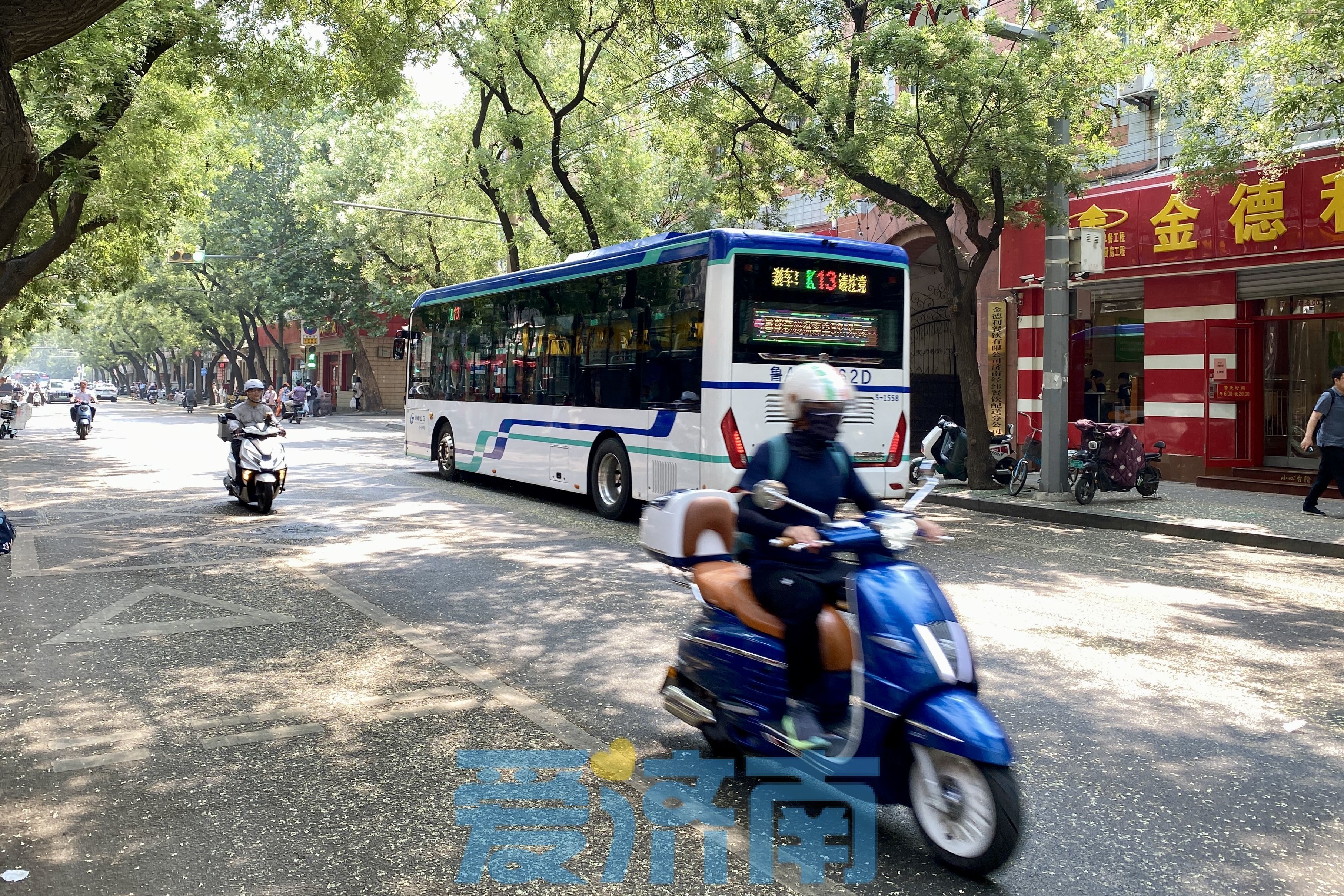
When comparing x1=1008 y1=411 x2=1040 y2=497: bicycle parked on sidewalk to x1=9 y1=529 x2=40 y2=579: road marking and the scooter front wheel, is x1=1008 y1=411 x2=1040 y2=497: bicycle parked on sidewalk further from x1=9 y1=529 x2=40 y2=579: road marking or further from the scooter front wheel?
the scooter front wheel

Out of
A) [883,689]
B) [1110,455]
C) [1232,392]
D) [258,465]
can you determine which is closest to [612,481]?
[258,465]

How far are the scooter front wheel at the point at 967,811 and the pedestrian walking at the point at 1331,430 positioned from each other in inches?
456

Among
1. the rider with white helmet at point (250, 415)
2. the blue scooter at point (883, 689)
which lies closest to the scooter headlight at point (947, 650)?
the blue scooter at point (883, 689)

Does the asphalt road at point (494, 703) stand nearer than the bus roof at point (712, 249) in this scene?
Yes

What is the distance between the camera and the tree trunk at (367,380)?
158 ft

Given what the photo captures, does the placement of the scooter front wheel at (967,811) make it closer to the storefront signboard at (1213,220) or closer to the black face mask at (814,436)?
the black face mask at (814,436)

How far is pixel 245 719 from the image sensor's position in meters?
5.18

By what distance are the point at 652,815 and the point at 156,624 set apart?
4484 millimetres

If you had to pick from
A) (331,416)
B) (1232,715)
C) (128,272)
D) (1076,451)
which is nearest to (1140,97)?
(1076,451)

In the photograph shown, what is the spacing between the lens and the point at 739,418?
1104 centimetres

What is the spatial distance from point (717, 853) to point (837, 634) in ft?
2.82

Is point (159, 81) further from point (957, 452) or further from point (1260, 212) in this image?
point (1260, 212)

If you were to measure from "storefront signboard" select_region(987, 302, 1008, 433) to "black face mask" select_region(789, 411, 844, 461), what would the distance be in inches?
717

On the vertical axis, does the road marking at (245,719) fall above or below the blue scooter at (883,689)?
below
